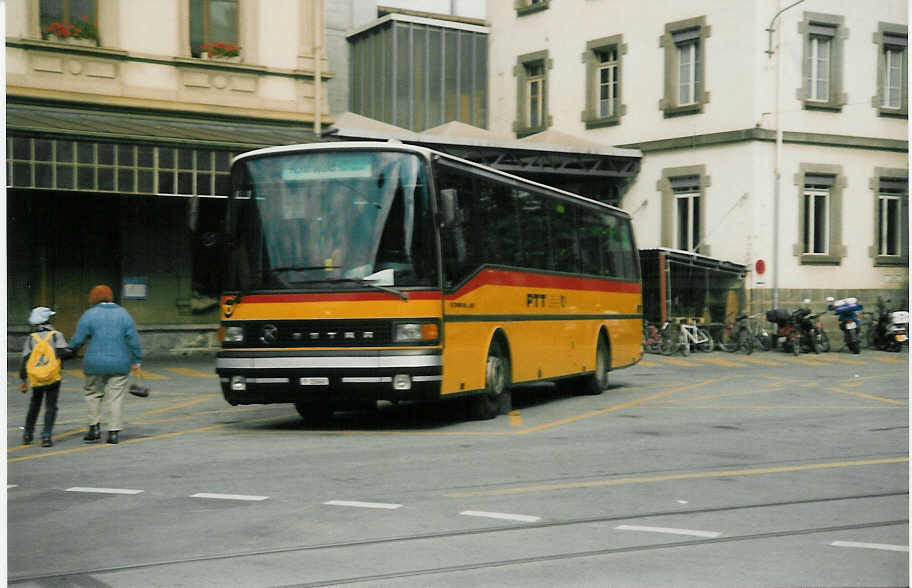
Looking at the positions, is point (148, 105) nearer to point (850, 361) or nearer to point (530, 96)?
point (850, 361)

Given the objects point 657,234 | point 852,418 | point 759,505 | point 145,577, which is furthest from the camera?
point 657,234

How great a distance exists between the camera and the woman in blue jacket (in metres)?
12.7

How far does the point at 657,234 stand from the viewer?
3422 centimetres

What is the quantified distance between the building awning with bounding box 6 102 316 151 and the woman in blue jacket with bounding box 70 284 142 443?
31.6ft

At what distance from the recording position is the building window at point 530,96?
37500 millimetres

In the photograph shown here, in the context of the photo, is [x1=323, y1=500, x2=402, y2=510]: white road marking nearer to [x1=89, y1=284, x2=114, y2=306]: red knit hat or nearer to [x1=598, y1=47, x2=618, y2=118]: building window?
[x1=89, y1=284, x2=114, y2=306]: red knit hat

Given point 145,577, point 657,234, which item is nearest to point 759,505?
point 145,577

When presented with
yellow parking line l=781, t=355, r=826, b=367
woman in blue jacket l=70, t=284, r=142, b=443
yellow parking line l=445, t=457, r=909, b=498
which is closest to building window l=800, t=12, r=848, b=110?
yellow parking line l=781, t=355, r=826, b=367

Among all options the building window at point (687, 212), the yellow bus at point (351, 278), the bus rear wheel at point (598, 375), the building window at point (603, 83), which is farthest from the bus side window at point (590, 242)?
the building window at point (603, 83)

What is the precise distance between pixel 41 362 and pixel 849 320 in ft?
73.2

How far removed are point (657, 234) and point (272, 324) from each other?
22.5 meters

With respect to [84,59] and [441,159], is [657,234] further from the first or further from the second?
[441,159]

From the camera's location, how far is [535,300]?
16.0 metres

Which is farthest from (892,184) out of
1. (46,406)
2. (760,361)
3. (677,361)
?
(46,406)
